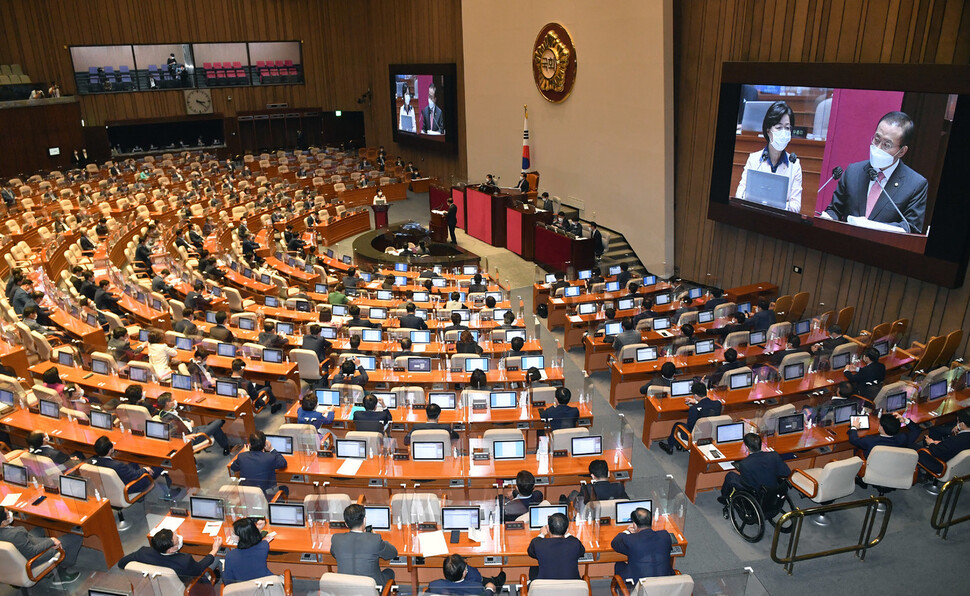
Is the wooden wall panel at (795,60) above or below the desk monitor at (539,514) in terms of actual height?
above

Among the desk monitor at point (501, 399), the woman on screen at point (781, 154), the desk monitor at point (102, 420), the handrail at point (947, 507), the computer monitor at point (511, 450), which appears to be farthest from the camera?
the woman on screen at point (781, 154)

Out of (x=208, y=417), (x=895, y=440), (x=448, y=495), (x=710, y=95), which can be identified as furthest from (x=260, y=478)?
(x=710, y=95)

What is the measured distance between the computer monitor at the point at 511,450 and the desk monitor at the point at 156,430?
14.7 feet

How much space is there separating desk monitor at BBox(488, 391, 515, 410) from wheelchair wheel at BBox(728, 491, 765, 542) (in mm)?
3177

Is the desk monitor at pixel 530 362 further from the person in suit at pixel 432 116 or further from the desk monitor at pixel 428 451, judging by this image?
the person in suit at pixel 432 116

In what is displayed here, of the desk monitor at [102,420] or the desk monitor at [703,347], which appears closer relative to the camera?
the desk monitor at [102,420]

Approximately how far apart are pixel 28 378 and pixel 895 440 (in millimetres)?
13650

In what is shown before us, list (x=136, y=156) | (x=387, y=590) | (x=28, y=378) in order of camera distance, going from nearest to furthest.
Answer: (x=387, y=590)
(x=28, y=378)
(x=136, y=156)

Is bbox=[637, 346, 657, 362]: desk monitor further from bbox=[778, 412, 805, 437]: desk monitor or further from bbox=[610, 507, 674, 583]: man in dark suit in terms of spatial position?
bbox=[610, 507, 674, 583]: man in dark suit

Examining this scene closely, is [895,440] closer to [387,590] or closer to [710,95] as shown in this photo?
[387,590]

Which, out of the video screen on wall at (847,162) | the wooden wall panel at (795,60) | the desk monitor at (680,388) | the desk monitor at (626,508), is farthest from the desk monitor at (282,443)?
the wooden wall panel at (795,60)

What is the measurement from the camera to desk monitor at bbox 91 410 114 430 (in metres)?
9.22

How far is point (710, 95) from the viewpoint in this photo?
16516 millimetres

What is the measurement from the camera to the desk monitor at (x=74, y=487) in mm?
7660
